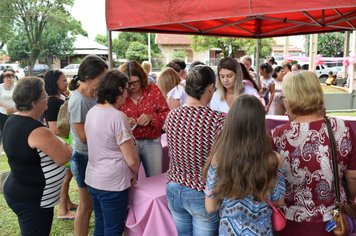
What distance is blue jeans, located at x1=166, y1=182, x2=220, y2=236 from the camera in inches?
68.9

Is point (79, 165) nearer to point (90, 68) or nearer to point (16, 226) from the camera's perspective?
point (90, 68)

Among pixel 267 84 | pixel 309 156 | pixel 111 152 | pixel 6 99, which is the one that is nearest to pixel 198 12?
pixel 111 152

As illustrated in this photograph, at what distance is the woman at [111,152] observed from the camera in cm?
203

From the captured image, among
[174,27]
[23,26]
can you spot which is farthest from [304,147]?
[23,26]

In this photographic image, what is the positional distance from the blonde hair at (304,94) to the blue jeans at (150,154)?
1399mm

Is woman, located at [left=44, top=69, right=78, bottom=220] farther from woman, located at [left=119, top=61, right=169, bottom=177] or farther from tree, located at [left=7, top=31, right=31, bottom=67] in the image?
tree, located at [left=7, top=31, right=31, bottom=67]

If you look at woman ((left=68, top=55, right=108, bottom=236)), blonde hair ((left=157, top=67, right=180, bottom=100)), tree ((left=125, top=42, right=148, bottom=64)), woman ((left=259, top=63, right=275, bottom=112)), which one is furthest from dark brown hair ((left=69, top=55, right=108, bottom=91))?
tree ((left=125, top=42, right=148, bottom=64))

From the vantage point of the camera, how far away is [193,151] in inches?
68.6

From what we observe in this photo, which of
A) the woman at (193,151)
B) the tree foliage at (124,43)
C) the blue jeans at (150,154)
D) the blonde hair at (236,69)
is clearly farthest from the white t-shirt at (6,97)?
the tree foliage at (124,43)

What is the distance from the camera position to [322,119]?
5.35 feet

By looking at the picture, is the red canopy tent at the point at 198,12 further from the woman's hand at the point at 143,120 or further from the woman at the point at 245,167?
the woman at the point at 245,167

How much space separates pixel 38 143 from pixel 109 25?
1.66 metres

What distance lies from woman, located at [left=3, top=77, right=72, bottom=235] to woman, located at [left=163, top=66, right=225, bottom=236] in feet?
2.66

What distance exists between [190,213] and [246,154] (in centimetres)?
61
